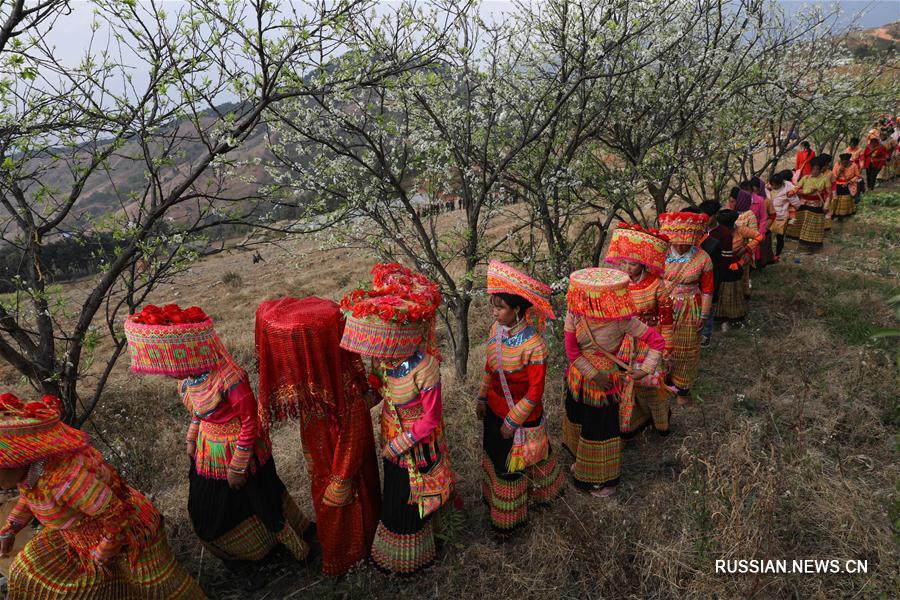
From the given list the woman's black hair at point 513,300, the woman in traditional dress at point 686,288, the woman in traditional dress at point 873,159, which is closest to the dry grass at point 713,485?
the woman in traditional dress at point 686,288

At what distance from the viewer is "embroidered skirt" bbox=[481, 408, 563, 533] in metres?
3.71

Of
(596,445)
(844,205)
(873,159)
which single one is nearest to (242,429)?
(596,445)

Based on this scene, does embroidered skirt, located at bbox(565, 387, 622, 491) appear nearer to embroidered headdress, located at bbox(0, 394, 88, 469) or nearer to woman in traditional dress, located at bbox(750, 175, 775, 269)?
embroidered headdress, located at bbox(0, 394, 88, 469)

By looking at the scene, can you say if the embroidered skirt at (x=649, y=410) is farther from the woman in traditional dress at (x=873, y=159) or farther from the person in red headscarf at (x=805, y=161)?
the woman in traditional dress at (x=873, y=159)

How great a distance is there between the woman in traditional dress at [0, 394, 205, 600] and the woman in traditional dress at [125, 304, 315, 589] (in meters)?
0.36

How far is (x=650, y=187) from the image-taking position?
7.27 meters

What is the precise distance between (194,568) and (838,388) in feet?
20.6

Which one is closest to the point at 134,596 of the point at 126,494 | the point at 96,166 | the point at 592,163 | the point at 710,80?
the point at 126,494

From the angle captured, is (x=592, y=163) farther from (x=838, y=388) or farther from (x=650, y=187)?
(x=838, y=388)

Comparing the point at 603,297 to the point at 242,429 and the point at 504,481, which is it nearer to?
the point at 504,481

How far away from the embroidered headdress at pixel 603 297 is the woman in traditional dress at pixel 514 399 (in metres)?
0.33

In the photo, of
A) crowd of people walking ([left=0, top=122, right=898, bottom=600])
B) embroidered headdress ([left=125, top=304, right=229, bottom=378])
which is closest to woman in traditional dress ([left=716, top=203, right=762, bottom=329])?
crowd of people walking ([left=0, top=122, right=898, bottom=600])

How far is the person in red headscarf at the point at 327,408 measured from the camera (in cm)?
297

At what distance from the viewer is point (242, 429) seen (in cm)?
316
